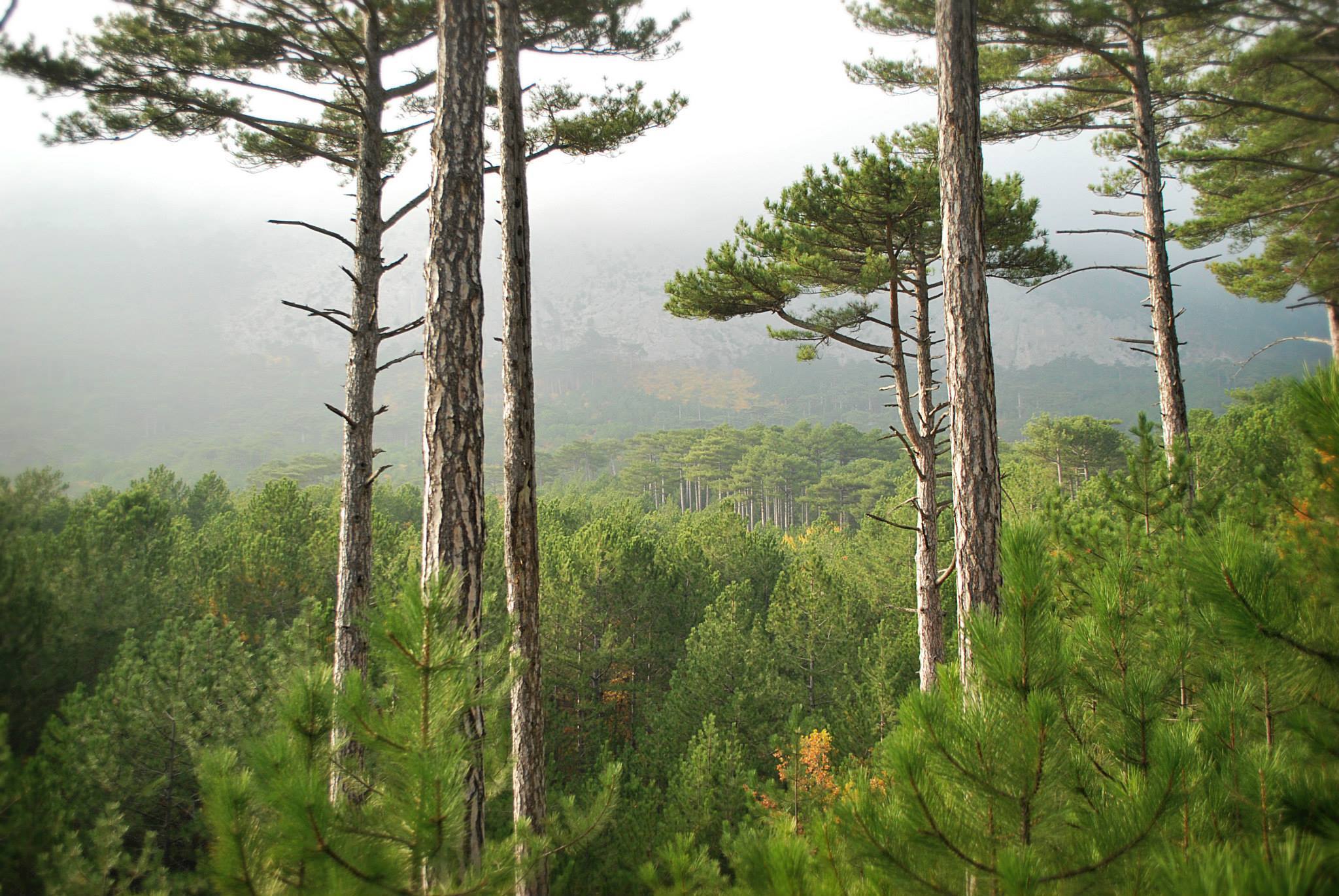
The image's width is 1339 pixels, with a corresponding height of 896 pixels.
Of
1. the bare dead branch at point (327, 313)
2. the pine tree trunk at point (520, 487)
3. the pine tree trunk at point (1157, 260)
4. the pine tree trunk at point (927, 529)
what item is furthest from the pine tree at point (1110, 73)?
the bare dead branch at point (327, 313)

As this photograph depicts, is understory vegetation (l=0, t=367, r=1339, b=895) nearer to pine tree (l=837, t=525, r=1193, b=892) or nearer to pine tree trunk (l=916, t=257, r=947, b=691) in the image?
pine tree (l=837, t=525, r=1193, b=892)

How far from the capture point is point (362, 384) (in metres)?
5.20

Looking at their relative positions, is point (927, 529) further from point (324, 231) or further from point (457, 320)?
point (324, 231)

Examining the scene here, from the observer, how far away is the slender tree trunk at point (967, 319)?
395 cm

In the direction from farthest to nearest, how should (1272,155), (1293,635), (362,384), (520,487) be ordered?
(1272,155), (362,384), (520,487), (1293,635)

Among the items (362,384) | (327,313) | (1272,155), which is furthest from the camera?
(1272,155)

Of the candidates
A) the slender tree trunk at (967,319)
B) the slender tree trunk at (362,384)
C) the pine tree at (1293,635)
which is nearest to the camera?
the pine tree at (1293,635)

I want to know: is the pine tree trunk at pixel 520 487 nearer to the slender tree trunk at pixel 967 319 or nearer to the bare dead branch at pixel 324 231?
the bare dead branch at pixel 324 231

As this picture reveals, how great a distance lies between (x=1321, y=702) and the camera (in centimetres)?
140

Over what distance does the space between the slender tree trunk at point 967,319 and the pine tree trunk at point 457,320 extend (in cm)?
284

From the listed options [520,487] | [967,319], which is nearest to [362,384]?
[520,487]

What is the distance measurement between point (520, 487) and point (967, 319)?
3063mm

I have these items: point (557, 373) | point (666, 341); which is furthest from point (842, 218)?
point (666, 341)

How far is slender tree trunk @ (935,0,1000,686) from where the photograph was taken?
13.0 feet
